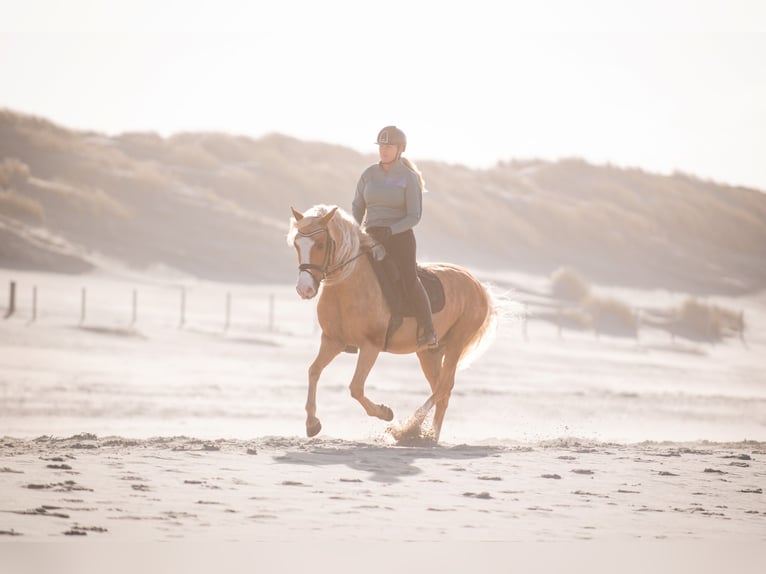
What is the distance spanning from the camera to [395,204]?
10984 mm

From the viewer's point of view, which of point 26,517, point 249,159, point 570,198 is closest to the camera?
point 26,517

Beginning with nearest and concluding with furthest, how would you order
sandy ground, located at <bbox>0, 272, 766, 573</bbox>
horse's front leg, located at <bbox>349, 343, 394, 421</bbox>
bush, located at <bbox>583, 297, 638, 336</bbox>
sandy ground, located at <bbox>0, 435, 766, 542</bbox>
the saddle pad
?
sandy ground, located at <bbox>0, 272, 766, 573</bbox>, sandy ground, located at <bbox>0, 435, 766, 542</bbox>, horse's front leg, located at <bbox>349, 343, 394, 421</bbox>, the saddle pad, bush, located at <bbox>583, 297, 638, 336</bbox>

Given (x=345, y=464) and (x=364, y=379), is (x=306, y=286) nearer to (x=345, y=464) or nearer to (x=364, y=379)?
(x=364, y=379)

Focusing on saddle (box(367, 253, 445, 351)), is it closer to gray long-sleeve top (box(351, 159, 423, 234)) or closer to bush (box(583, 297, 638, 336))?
gray long-sleeve top (box(351, 159, 423, 234))

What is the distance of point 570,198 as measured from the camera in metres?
69.1

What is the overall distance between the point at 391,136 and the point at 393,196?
514 millimetres

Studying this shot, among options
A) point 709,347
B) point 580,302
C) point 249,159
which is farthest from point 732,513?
point 249,159

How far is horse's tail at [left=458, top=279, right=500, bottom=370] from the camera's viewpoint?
40.5ft

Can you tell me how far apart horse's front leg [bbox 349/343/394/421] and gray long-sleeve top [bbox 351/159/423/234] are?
1.04 metres

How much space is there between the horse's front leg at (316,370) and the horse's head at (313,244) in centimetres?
68

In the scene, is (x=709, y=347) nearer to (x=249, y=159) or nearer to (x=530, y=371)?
(x=530, y=371)

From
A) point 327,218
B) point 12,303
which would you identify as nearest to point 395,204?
point 327,218

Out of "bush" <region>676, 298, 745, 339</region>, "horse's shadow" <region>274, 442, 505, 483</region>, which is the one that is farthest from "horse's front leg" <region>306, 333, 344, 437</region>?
"bush" <region>676, 298, 745, 339</region>

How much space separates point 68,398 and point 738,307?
34900 millimetres
